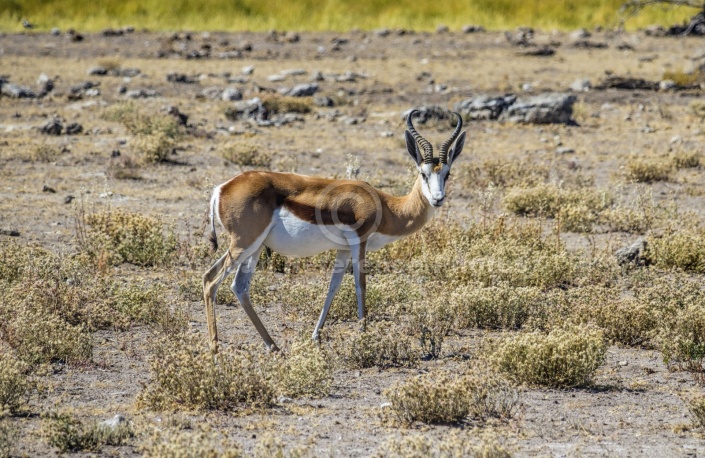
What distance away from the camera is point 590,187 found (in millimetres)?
13758

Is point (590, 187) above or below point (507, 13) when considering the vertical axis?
below

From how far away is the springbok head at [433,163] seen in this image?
7.94 metres

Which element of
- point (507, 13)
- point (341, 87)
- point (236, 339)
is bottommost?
point (236, 339)

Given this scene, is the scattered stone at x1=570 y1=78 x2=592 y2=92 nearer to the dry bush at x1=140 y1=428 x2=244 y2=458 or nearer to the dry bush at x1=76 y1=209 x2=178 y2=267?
the dry bush at x1=76 y1=209 x2=178 y2=267

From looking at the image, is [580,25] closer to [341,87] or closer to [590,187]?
[341,87]

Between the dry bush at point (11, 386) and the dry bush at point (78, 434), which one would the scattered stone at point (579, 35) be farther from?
the dry bush at point (78, 434)

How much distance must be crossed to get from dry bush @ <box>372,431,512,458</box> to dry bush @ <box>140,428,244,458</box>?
81 centimetres

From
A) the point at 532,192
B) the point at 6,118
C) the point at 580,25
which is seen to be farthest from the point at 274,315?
the point at 580,25

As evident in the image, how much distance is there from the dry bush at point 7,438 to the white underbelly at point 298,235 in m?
2.64

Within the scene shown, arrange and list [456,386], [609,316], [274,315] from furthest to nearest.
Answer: [274,315]
[609,316]
[456,386]

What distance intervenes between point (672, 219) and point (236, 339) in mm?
6155

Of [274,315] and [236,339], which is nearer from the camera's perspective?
[236,339]

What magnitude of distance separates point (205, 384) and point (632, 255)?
556 centimetres

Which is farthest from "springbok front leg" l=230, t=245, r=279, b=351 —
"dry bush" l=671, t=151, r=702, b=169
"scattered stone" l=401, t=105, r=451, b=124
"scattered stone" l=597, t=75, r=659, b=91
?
"scattered stone" l=597, t=75, r=659, b=91
